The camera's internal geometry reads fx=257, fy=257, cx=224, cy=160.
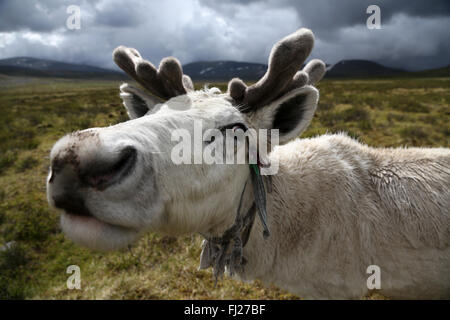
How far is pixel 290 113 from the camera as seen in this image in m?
2.57

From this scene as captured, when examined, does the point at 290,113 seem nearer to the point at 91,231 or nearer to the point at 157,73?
the point at 157,73

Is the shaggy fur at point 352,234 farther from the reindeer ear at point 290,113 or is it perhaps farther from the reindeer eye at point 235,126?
the reindeer eye at point 235,126

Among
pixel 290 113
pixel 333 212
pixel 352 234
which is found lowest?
pixel 352 234

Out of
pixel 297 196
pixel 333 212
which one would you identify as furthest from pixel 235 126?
pixel 333 212

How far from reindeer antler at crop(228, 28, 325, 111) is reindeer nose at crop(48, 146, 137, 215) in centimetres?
132

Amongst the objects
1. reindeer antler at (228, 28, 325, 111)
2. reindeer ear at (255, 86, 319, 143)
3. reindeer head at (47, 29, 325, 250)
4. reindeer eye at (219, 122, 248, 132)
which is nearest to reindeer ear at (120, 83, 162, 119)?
reindeer head at (47, 29, 325, 250)

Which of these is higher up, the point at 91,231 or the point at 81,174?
the point at 81,174

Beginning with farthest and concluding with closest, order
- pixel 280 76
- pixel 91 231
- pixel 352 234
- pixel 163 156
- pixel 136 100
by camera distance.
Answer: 1. pixel 136 100
2. pixel 352 234
3. pixel 280 76
4. pixel 163 156
5. pixel 91 231

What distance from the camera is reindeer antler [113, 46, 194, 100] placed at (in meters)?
2.62

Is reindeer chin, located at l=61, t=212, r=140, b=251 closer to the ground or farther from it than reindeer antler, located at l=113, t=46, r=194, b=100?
closer to the ground

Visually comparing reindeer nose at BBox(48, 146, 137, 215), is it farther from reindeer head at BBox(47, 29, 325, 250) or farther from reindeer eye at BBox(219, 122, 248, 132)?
reindeer eye at BBox(219, 122, 248, 132)

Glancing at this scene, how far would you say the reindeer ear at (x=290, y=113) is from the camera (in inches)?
94.9

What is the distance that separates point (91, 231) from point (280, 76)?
2.02 metres

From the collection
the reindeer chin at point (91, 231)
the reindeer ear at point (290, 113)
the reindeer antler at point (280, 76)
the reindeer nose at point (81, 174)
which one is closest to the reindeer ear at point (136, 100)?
the reindeer antler at point (280, 76)
